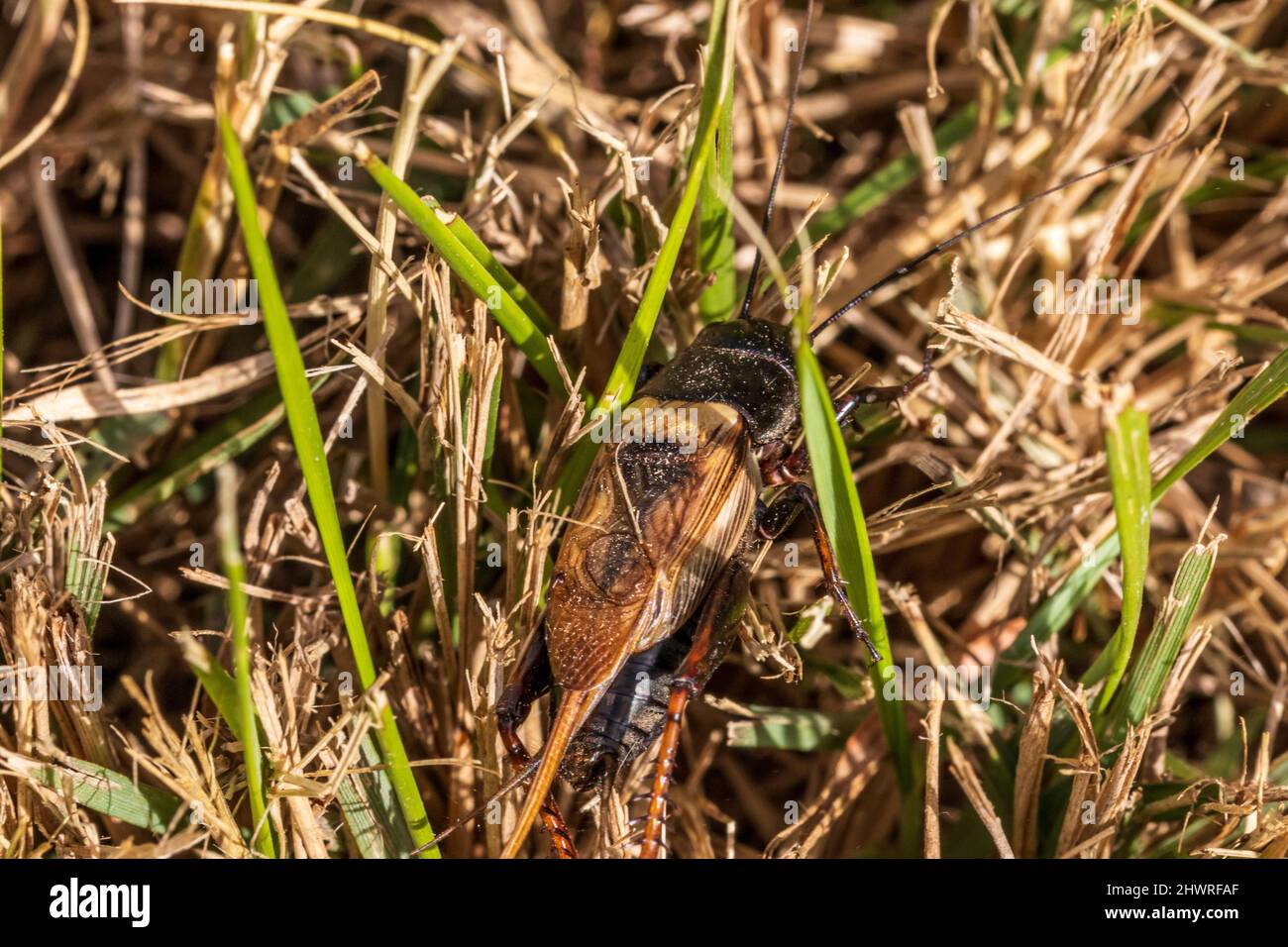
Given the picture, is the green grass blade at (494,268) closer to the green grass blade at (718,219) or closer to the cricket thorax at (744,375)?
the cricket thorax at (744,375)

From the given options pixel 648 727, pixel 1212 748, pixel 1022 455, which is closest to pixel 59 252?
pixel 648 727

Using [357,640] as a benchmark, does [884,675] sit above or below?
below

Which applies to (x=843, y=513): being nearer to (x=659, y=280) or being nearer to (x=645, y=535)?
(x=645, y=535)

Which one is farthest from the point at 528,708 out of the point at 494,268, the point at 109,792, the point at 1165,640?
the point at 1165,640

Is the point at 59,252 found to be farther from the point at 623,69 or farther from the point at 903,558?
the point at 903,558

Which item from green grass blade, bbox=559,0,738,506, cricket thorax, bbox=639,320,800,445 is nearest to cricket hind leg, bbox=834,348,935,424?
cricket thorax, bbox=639,320,800,445

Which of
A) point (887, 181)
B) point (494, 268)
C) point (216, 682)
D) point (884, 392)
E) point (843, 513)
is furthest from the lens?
point (887, 181)

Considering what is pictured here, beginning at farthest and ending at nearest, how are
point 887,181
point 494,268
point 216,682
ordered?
point 887,181 → point 494,268 → point 216,682
